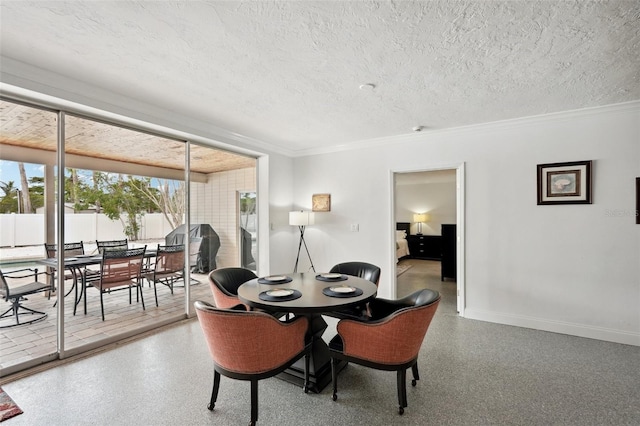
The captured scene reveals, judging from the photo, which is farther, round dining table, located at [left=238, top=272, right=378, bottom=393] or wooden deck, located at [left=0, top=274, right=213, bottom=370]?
wooden deck, located at [left=0, top=274, right=213, bottom=370]

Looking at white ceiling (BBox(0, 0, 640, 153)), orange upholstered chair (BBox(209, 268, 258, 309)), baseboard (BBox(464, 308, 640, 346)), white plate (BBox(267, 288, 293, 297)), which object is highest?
white ceiling (BBox(0, 0, 640, 153))

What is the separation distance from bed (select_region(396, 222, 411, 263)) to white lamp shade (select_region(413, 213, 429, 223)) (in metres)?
0.28

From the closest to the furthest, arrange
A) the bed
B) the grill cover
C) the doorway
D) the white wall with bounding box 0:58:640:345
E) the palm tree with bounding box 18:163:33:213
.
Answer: the palm tree with bounding box 18:163:33:213 < the white wall with bounding box 0:58:640:345 < the grill cover < the bed < the doorway

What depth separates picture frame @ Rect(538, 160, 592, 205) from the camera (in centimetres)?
327

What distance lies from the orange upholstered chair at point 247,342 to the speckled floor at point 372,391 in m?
0.34

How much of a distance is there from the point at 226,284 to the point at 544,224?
3685 millimetres

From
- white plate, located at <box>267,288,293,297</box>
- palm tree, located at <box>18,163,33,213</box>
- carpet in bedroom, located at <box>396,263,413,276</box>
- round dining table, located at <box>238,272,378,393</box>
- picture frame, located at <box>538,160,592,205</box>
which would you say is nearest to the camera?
round dining table, located at <box>238,272,378,393</box>

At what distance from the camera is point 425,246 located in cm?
890

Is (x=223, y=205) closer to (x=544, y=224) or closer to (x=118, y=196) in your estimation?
(x=118, y=196)

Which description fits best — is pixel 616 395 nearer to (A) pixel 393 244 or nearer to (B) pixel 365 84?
(A) pixel 393 244

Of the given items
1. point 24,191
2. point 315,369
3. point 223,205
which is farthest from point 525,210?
point 24,191

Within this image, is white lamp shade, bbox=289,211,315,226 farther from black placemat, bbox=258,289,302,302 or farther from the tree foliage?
black placemat, bbox=258,289,302,302

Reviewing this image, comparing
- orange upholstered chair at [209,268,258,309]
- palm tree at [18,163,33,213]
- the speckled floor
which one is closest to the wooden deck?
the speckled floor

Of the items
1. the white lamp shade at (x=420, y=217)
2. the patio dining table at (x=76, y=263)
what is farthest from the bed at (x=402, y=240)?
the patio dining table at (x=76, y=263)
